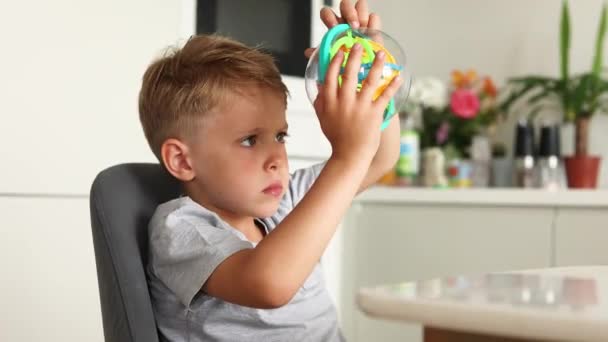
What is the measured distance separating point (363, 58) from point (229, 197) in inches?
12.4

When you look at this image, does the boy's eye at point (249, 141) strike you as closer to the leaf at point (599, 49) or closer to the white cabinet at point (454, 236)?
the white cabinet at point (454, 236)

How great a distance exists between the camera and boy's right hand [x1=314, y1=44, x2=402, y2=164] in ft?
2.63

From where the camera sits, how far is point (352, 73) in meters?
0.80

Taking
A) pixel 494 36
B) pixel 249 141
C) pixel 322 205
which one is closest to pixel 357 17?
pixel 249 141

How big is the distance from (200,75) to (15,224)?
0.68 meters

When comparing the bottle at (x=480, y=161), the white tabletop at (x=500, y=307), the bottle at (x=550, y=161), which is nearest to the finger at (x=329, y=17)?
the white tabletop at (x=500, y=307)

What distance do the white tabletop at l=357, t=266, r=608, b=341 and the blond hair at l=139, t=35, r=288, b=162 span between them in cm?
55

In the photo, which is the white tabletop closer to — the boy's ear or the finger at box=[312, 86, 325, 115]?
the finger at box=[312, 86, 325, 115]

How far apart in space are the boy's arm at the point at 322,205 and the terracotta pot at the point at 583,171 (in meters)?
1.60

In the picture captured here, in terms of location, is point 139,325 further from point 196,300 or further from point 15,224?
point 15,224

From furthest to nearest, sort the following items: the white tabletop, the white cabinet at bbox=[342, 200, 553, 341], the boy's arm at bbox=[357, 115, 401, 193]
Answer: the white cabinet at bbox=[342, 200, 553, 341] → the boy's arm at bbox=[357, 115, 401, 193] → the white tabletop

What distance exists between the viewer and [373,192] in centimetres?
244

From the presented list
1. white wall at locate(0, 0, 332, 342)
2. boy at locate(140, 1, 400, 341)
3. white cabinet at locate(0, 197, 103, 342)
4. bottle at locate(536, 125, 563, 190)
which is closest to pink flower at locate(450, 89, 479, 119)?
bottle at locate(536, 125, 563, 190)

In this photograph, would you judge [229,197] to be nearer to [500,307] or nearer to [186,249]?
[186,249]
